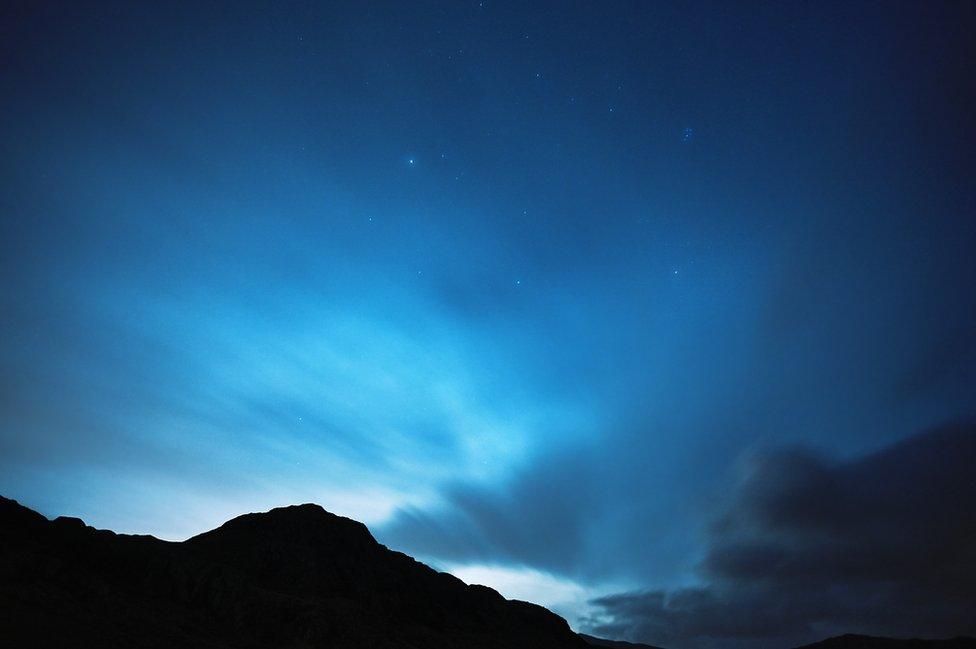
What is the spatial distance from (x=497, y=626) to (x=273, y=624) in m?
57.9

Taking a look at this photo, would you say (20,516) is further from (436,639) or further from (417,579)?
(417,579)

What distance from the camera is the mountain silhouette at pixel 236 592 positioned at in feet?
141

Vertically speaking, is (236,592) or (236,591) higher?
(236,591)

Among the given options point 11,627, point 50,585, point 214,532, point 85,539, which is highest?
point 214,532

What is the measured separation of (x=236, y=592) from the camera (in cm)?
6106

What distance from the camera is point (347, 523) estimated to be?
3939 inches

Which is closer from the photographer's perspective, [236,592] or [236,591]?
[236,592]

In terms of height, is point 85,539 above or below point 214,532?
below

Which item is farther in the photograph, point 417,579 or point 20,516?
point 417,579

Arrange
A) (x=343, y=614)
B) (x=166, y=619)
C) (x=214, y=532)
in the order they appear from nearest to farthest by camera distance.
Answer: (x=166, y=619)
(x=343, y=614)
(x=214, y=532)

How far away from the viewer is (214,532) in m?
86.6

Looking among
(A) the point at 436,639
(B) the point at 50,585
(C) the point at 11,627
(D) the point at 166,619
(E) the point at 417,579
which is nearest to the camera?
(C) the point at 11,627

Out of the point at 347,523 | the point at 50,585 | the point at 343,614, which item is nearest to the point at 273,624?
the point at 343,614

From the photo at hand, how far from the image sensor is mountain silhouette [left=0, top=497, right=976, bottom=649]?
42.9m
